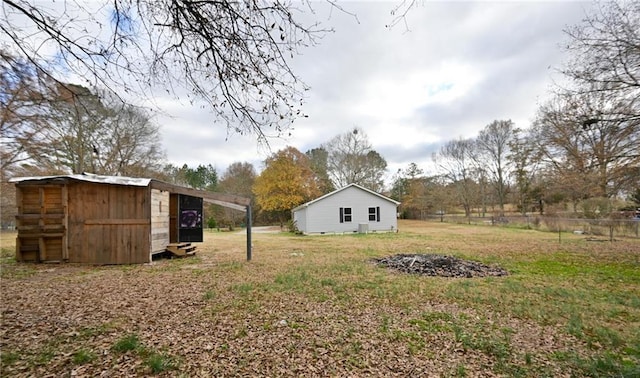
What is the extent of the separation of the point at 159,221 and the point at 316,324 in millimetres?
7868

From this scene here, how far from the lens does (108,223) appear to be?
8.51m

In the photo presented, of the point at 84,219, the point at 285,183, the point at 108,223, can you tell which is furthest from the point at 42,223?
the point at 285,183

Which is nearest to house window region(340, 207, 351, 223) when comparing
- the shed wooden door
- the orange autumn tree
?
the orange autumn tree

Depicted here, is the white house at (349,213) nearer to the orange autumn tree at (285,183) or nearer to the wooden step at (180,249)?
the orange autumn tree at (285,183)

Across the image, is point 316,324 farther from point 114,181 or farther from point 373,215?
point 373,215

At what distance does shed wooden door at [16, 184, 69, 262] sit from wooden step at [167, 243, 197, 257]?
276 cm

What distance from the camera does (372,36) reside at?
4293 millimetres

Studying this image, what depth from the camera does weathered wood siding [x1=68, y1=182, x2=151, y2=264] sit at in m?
8.45

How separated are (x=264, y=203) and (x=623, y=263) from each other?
24.7m

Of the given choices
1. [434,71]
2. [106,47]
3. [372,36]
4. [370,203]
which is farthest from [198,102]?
[370,203]

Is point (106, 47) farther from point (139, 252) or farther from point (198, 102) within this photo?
point (139, 252)

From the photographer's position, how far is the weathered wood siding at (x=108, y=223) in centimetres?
845

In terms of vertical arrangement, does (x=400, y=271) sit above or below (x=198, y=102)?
below

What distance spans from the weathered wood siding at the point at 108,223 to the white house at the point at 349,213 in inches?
507
